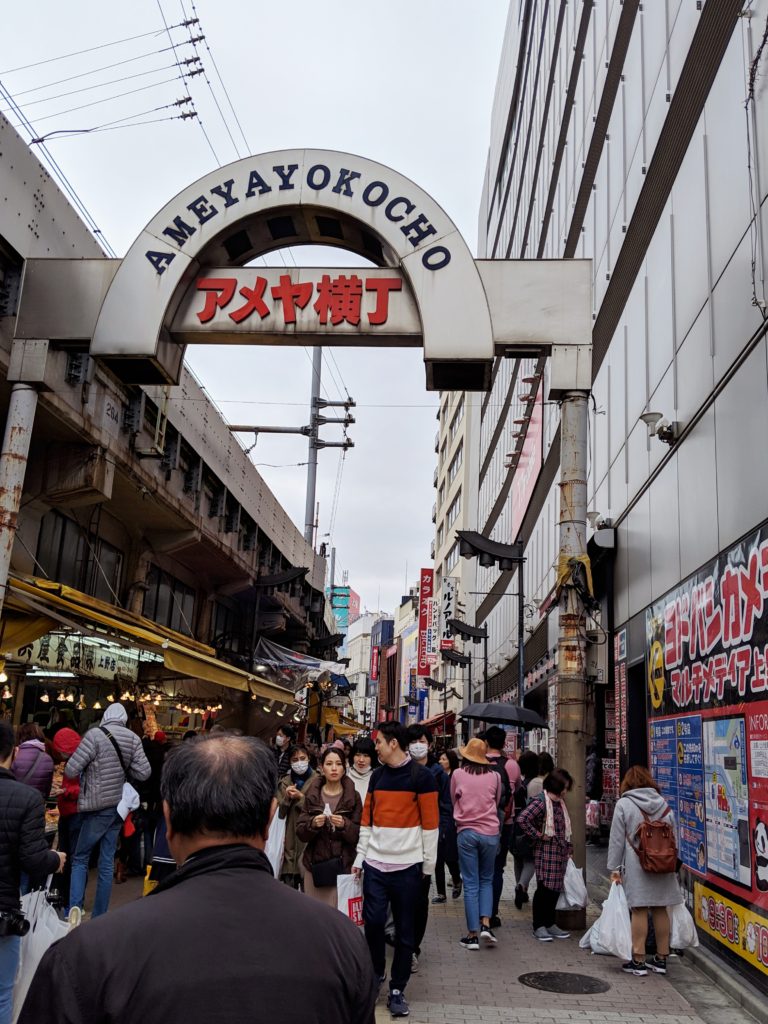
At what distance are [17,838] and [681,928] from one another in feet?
18.3

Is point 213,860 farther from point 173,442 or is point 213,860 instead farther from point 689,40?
point 173,442

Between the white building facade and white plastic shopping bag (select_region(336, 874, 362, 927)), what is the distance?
3001 millimetres

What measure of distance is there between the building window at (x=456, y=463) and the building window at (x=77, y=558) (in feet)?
130

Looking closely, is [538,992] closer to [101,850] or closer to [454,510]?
[101,850]

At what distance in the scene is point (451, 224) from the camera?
438 inches

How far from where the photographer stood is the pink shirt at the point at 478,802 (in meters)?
8.64

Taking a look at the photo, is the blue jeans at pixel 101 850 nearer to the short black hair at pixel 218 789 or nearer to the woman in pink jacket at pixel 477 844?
the woman in pink jacket at pixel 477 844

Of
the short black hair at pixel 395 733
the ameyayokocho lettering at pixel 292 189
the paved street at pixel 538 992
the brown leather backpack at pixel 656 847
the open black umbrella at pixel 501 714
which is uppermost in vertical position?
the ameyayokocho lettering at pixel 292 189

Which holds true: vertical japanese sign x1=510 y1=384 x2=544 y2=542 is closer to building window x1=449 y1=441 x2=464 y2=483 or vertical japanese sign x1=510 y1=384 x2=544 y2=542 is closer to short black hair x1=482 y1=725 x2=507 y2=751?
short black hair x1=482 y1=725 x2=507 y2=751

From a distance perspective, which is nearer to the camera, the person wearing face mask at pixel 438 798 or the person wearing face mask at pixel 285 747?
the person wearing face mask at pixel 438 798

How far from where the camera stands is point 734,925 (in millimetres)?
7535

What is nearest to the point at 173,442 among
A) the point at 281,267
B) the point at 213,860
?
the point at 281,267

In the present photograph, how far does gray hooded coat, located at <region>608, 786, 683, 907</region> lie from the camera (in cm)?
762

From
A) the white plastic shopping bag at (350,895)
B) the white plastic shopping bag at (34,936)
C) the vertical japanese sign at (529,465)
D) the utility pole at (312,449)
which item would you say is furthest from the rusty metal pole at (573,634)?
the utility pole at (312,449)
